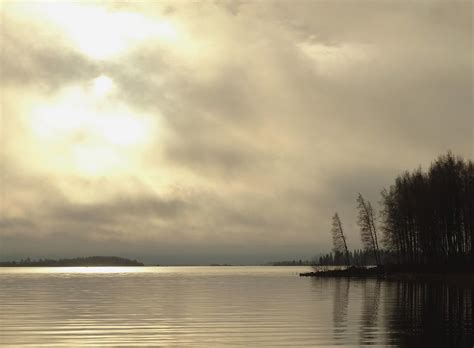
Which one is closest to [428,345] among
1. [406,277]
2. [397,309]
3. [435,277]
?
[397,309]

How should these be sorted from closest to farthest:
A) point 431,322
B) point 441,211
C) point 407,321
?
1. point 431,322
2. point 407,321
3. point 441,211

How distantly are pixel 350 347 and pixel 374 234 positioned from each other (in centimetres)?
11973

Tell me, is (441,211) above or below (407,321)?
above

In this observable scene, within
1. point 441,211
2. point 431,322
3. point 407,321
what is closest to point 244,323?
point 407,321

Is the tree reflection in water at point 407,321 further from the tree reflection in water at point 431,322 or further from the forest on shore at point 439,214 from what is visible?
the forest on shore at point 439,214

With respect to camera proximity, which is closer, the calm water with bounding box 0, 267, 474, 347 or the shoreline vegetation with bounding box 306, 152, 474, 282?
the calm water with bounding box 0, 267, 474, 347

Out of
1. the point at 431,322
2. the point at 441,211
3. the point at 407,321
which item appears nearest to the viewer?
the point at 431,322

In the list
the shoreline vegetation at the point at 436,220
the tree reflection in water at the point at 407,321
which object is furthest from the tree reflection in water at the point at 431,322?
the shoreline vegetation at the point at 436,220

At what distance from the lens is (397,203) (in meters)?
137

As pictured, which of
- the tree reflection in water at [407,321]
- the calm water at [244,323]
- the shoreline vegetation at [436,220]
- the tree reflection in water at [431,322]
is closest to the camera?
the tree reflection in water at [431,322]

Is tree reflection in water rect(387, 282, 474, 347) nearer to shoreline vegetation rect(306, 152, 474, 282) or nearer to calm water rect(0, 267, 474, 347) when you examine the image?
calm water rect(0, 267, 474, 347)

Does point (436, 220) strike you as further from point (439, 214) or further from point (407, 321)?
point (407, 321)

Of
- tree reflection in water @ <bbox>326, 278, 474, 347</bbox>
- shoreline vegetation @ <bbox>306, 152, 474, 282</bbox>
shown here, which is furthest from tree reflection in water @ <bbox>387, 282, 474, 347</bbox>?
shoreline vegetation @ <bbox>306, 152, 474, 282</bbox>

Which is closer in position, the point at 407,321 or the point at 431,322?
the point at 431,322
